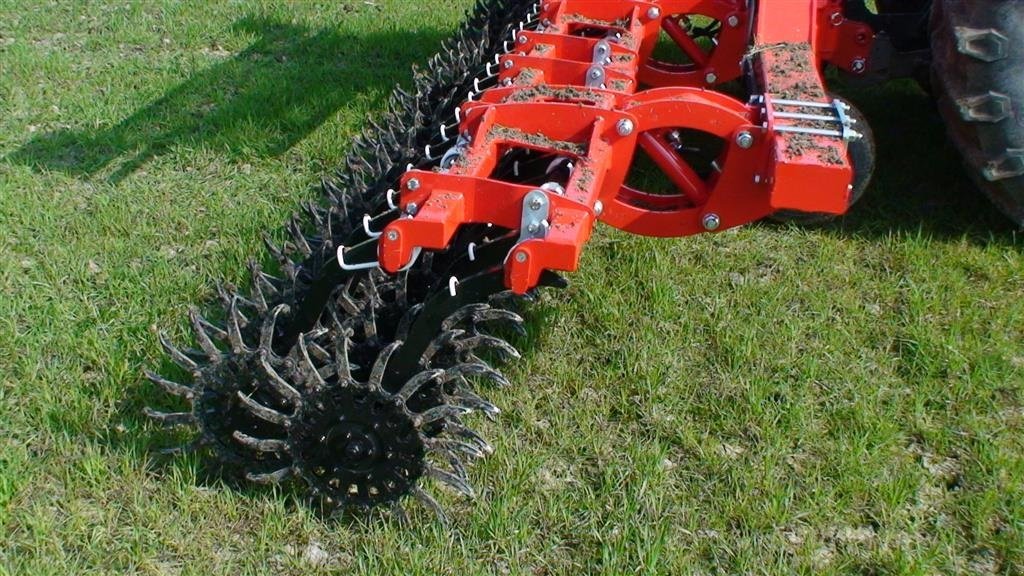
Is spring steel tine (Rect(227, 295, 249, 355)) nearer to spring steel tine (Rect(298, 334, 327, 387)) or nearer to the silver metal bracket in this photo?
spring steel tine (Rect(298, 334, 327, 387))

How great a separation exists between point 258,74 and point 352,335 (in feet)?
11.0

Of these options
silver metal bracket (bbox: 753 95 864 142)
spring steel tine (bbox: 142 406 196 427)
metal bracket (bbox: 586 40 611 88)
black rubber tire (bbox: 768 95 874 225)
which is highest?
silver metal bracket (bbox: 753 95 864 142)

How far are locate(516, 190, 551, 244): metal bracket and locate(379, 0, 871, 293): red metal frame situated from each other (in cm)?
2

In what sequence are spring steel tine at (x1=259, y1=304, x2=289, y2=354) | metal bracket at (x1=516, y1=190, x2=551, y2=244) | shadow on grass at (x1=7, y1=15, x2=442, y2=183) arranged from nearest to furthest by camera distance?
1. metal bracket at (x1=516, y1=190, x2=551, y2=244)
2. spring steel tine at (x1=259, y1=304, x2=289, y2=354)
3. shadow on grass at (x1=7, y1=15, x2=442, y2=183)

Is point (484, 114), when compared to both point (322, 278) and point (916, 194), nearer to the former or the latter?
point (322, 278)

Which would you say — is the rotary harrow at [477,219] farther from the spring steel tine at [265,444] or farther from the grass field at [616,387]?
the grass field at [616,387]

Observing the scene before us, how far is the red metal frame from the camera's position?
222cm

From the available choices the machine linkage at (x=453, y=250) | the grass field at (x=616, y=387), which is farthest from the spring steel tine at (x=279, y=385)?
the grass field at (x=616, y=387)

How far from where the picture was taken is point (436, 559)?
2.34 meters

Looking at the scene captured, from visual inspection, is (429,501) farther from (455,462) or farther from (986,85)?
(986,85)

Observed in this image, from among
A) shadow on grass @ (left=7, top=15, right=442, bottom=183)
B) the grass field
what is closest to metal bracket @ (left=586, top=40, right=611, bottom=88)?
the grass field

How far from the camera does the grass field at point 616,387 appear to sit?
7.85 ft

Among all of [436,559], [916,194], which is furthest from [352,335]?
[916,194]

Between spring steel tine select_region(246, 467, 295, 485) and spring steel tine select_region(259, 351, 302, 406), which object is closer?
spring steel tine select_region(259, 351, 302, 406)
